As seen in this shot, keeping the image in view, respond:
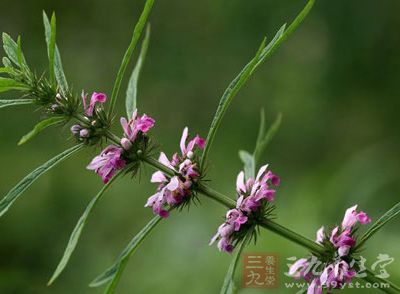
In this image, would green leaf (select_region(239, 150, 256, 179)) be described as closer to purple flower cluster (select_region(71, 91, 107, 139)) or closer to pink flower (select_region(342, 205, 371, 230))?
pink flower (select_region(342, 205, 371, 230))

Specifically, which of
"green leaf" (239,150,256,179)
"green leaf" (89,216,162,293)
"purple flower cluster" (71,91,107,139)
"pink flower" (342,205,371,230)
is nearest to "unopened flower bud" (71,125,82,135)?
"purple flower cluster" (71,91,107,139)

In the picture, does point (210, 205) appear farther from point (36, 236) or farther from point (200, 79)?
point (200, 79)

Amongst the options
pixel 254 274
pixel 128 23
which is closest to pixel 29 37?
pixel 128 23

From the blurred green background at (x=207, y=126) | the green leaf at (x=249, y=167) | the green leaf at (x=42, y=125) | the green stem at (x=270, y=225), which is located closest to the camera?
the green leaf at (x=42, y=125)

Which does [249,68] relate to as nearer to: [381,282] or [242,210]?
[242,210]

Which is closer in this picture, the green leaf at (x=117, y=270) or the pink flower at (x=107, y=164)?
the green leaf at (x=117, y=270)

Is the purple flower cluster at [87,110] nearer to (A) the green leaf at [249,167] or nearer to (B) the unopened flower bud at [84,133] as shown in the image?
(B) the unopened flower bud at [84,133]

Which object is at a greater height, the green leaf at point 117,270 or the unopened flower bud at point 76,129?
the unopened flower bud at point 76,129

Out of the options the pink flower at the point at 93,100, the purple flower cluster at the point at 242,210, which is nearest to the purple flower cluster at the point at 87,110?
the pink flower at the point at 93,100
